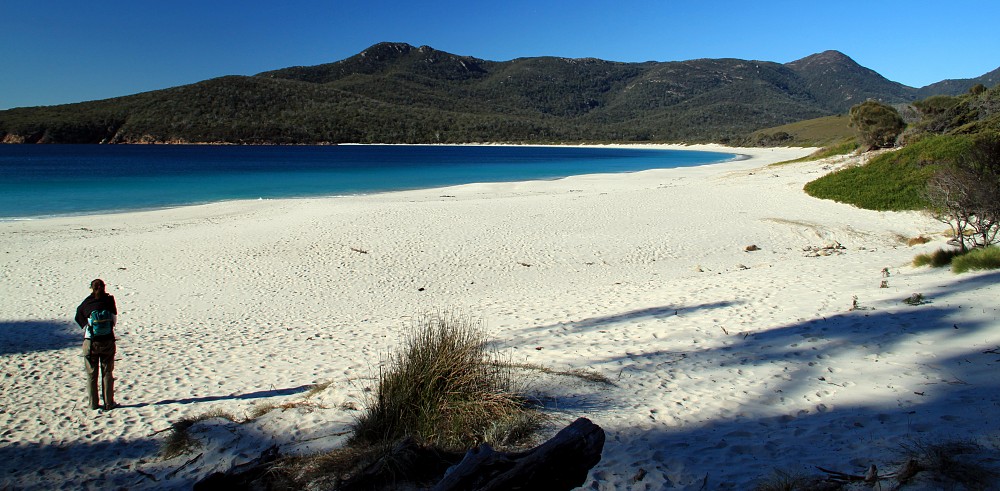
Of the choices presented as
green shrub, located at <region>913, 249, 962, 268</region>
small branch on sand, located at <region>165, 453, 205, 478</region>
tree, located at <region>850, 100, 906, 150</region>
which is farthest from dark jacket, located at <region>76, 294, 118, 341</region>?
tree, located at <region>850, 100, 906, 150</region>

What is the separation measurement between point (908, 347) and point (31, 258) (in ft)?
54.1

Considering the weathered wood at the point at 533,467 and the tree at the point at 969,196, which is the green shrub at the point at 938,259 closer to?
the tree at the point at 969,196

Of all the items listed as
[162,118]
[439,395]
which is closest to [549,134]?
[162,118]

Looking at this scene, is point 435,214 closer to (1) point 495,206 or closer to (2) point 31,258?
(1) point 495,206

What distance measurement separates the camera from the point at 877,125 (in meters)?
29.8

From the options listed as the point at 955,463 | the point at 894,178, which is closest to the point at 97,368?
the point at 955,463

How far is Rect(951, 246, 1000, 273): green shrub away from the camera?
7.57 meters

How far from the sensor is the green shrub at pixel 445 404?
12.6 ft

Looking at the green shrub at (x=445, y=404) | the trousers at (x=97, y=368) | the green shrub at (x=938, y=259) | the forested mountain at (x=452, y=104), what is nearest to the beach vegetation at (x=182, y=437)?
the trousers at (x=97, y=368)

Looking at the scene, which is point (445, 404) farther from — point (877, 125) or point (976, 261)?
point (877, 125)

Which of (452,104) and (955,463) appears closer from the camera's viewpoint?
(955,463)

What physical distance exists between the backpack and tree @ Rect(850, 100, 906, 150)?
31994mm

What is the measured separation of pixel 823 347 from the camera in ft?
18.9

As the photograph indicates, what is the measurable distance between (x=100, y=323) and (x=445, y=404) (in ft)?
12.8
